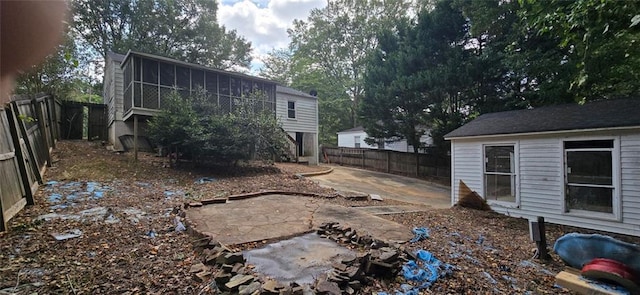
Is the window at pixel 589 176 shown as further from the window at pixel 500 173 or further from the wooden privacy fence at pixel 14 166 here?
the wooden privacy fence at pixel 14 166

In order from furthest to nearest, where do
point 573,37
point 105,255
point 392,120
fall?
point 392,120 → point 573,37 → point 105,255

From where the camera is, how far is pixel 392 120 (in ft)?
52.1

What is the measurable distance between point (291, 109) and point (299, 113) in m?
0.56

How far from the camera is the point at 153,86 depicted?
35.9 ft

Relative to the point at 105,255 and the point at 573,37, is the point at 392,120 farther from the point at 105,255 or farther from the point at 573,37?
the point at 105,255

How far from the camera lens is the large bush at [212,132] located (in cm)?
947

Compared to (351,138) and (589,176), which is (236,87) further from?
(589,176)

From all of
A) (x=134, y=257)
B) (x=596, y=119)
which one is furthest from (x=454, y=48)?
(x=134, y=257)

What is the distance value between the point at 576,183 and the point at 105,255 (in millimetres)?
8922

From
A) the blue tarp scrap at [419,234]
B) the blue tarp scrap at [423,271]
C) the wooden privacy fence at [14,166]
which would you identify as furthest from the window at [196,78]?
the blue tarp scrap at [423,271]

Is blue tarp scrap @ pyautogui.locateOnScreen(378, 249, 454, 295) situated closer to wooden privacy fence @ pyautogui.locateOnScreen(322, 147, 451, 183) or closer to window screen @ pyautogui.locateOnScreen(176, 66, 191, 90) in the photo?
window screen @ pyautogui.locateOnScreen(176, 66, 191, 90)

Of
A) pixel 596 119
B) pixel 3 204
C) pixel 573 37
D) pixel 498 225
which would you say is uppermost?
pixel 573 37

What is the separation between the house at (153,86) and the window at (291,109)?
106 cm

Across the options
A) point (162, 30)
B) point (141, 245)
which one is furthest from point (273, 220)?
point (162, 30)
